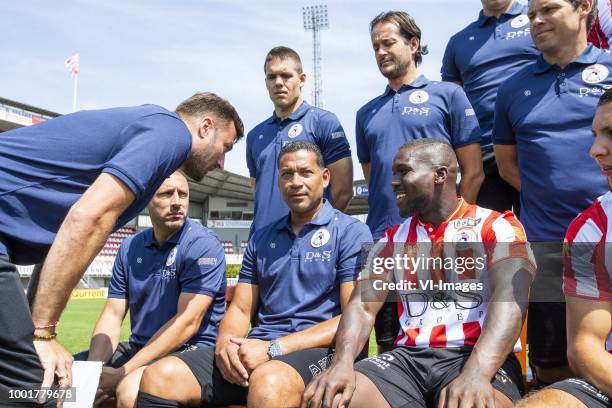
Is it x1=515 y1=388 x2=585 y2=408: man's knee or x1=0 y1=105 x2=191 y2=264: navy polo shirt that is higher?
x1=0 y1=105 x2=191 y2=264: navy polo shirt

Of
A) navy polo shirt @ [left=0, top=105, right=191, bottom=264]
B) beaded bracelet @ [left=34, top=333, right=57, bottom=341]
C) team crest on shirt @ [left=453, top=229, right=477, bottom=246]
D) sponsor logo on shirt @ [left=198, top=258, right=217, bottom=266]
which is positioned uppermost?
navy polo shirt @ [left=0, top=105, right=191, bottom=264]

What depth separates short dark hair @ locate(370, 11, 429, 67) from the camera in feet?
14.5

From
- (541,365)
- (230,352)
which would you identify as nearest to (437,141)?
(541,365)

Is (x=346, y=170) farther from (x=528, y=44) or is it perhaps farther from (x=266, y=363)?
(x=266, y=363)

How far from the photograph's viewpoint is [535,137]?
11.7 ft

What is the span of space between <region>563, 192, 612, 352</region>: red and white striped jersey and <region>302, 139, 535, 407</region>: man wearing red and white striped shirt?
0.24 metres

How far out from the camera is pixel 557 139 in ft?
11.4

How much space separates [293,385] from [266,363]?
0.19m

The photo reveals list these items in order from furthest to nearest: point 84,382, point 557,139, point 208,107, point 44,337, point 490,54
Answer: point 490,54 < point 557,139 < point 208,107 < point 84,382 < point 44,337

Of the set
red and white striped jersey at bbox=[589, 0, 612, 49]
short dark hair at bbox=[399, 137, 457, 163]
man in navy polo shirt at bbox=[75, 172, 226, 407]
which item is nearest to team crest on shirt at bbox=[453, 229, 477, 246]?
short dark hair at bbox=[399, 137, 457, 163]

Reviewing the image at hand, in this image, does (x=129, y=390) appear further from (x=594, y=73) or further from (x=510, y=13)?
(x=510, y=13)

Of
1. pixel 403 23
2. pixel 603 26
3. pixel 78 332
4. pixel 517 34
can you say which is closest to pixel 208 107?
pixel 403 23

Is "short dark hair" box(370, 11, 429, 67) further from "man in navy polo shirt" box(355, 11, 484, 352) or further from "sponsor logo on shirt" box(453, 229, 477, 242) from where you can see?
"sponsor logo on shirt" box(453, 229, 477, 242)

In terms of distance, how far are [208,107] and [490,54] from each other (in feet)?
7.35
